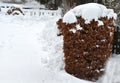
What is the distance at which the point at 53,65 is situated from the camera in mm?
9312

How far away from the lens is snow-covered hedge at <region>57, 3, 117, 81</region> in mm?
8359

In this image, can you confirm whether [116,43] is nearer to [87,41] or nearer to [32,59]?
[87,41]

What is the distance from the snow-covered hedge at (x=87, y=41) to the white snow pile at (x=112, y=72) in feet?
0.54

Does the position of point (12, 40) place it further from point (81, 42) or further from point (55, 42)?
point (81, 42)

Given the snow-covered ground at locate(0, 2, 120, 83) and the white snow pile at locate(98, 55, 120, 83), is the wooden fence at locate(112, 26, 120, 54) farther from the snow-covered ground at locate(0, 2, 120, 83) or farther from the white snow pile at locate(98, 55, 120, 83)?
the white snow pile at locate(98, 55, 120, 83)

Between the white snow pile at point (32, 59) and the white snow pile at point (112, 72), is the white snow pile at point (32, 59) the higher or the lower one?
the lower one

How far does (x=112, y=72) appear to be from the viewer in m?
8.45

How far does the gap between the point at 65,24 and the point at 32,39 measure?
5.44m

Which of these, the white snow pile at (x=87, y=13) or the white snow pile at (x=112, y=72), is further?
the white snow pile at (x=87, y=13)

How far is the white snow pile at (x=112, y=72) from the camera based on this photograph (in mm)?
8172

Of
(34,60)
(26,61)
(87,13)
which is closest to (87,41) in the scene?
(87,13)

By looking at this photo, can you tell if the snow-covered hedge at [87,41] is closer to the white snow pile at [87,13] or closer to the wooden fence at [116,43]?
the white snow pile at [87,13]

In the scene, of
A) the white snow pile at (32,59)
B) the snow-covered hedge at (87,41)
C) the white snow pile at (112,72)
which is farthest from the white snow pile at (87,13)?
the white snow pile at (32,59)

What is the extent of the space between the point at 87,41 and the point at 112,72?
108 cm
